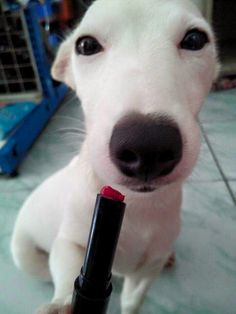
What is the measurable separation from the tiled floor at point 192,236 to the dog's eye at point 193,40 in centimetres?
44

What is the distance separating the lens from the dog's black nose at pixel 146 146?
15.4 inches

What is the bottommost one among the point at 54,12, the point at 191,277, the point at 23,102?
the point at 191,277

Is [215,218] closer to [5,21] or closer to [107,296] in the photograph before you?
[107,296]

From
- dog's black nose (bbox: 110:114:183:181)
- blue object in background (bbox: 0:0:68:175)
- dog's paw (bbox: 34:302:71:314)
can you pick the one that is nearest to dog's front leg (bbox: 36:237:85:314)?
dog's paw (bbox: 34:302:71:314)

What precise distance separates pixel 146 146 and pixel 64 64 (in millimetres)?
439

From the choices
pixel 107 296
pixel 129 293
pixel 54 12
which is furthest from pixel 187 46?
pixel 54 12

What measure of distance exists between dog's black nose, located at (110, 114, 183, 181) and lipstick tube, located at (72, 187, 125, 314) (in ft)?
0.22

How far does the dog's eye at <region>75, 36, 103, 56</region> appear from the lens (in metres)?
0.58

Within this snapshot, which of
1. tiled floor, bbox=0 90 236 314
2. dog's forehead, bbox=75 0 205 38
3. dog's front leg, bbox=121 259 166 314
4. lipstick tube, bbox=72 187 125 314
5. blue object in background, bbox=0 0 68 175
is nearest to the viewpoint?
lipstick tube, bbox=72 187 125 314

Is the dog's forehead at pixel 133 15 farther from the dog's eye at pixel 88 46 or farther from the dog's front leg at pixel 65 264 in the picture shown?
the dog's front leg at pixel 65 264

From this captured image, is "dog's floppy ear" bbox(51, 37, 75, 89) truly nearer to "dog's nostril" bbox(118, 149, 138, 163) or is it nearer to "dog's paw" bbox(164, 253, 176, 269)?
"dog's nostril" bbox(118, 149, 138, 163)

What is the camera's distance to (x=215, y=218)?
118 centimetres

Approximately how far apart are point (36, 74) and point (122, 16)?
1143mm

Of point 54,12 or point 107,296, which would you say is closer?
point 107,296
